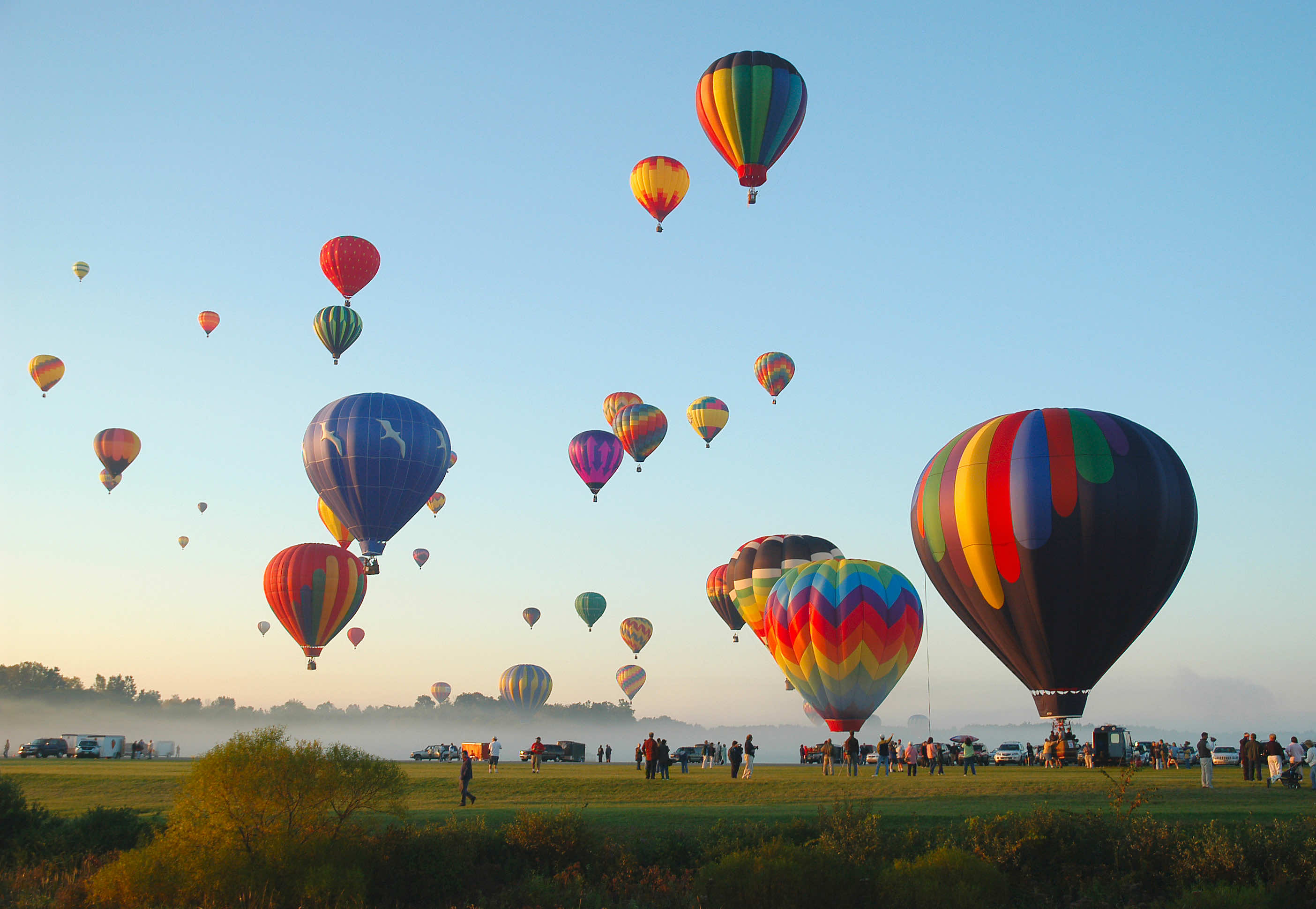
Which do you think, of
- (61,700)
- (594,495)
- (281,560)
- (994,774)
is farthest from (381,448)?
(61,700)

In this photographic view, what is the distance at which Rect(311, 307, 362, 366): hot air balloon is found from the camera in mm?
53188

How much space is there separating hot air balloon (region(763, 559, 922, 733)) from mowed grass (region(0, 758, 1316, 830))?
137 inches

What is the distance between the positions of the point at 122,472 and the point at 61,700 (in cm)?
14440

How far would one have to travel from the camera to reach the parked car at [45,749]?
62.2 m

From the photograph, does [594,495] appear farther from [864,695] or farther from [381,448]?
[864,695]

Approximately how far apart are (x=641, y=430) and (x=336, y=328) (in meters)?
16.9

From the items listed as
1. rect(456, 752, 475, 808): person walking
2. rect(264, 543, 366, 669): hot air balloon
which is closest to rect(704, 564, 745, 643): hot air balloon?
rect(264, 543, 366, 669): hot air balloon

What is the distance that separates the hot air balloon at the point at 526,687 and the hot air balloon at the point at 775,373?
31938mm

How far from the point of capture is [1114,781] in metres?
25.0

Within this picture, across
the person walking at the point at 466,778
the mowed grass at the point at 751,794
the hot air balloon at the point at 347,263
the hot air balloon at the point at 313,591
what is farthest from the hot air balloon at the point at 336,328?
the person walking at the point at 466,778

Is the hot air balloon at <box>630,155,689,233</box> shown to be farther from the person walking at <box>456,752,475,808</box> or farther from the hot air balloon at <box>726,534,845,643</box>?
the person walking at <box>456,752,475,808</box>

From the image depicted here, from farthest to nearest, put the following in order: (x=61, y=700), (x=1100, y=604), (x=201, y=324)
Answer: (x=61, y=700), (x=201, y=324), (x=1100, y=604)

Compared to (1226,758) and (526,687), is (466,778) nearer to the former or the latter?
(1226,758)

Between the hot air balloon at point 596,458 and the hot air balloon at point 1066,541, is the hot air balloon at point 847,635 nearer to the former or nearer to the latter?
the hot air balloon at point 1066,541
